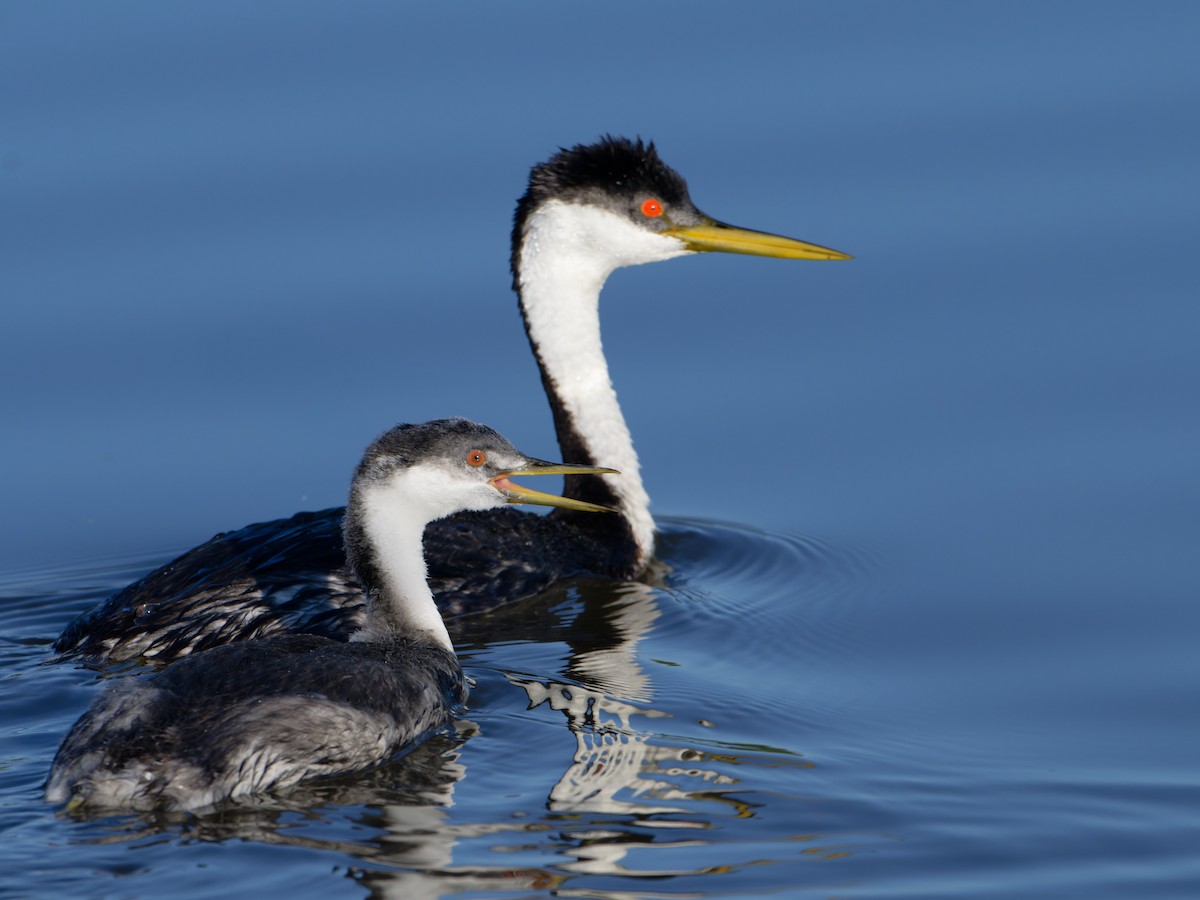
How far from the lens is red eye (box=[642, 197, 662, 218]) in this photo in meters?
10.6

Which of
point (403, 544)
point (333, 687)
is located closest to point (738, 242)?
point (403, 544)

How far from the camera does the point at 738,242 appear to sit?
422 inches

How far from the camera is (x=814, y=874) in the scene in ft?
22.1

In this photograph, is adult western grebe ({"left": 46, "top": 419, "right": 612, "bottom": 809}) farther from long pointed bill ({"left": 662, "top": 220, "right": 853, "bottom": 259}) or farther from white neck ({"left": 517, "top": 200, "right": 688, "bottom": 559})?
long pointed bill ({"left": 662, "top": 220, "right": 853, "bottom": 259})

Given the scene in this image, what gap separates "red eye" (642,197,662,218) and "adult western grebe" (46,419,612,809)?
214 centimetres

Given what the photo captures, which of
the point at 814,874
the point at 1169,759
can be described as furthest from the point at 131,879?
the point at 1169,759

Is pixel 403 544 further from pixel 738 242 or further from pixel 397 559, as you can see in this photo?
pixel 738 242

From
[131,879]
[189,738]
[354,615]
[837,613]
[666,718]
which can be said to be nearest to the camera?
[131,879]

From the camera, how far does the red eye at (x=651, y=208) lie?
10617mm

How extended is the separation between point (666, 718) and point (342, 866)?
6.25 ft

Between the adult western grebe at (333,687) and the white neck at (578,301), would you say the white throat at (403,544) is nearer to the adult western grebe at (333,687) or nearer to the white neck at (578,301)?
the adult western grebe at (333,687)

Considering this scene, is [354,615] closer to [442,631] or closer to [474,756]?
[442,631]

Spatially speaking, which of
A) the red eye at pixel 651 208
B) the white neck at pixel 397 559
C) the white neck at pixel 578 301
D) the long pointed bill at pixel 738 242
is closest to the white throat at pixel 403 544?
the white neck at pixel 397 559

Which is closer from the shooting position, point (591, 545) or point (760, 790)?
point (760, 790)
